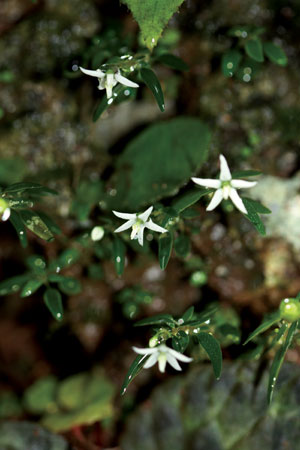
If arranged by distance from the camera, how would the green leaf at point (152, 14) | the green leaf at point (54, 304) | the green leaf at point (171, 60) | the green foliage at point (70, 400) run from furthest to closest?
the green foliage at point (70, 400) → the green leaf at point (171, 60) → the green leaf at point (54, 304) → the green leaf at point (152, 14)

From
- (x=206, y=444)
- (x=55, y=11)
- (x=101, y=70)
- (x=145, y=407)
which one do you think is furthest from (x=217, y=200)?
(x=55, y=11)

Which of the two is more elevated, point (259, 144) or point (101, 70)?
point (101, 70)

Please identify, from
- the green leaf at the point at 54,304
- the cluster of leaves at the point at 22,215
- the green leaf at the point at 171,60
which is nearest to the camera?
the cluster of leaves at the point at 22,215

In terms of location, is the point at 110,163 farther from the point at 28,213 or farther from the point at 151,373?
the point at 151,373

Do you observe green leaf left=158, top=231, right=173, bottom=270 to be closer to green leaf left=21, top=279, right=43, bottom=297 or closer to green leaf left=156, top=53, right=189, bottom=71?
green leaf left=21, top=279, right=43, bottom=297

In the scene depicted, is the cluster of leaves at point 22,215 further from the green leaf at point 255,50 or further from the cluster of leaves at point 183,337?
the green leaf at point 255,50

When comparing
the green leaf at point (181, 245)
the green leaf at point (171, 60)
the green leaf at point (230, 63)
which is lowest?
the green leaf at point (181, 245)

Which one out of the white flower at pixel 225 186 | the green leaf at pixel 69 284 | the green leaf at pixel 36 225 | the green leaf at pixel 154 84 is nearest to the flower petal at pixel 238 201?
the white flower at pixel 225 186
